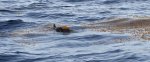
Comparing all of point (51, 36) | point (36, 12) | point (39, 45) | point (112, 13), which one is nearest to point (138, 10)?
point (112, 13)

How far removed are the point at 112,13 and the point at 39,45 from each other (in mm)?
8058

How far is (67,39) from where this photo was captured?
48.2 ft

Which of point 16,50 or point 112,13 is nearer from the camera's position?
point 16,50

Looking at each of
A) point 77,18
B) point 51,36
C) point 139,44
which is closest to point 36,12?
point 77,18

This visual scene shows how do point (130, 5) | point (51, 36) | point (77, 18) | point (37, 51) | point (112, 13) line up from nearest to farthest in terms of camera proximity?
point (37, 51)
point (51, 36)
point (77, 18)
point (112, 13)
point (130, 5)

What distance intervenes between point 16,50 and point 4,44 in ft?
3.14

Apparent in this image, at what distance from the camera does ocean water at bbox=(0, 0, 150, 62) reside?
12125 millimetres

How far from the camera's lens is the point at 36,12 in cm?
2117

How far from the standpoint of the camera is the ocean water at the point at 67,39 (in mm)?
12125

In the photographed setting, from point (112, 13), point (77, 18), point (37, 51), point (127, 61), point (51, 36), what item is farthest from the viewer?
point (112, 13)

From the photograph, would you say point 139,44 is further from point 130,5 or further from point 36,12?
point 130,5

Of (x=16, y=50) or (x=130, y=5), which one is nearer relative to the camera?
(x=16, y=50)

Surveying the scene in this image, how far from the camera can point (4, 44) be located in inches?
544

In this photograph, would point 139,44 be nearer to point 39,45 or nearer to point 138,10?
point 39,45
